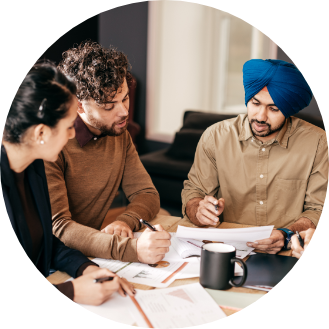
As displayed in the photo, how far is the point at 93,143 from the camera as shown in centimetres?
137

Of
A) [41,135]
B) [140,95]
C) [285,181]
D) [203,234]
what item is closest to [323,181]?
[285,181]

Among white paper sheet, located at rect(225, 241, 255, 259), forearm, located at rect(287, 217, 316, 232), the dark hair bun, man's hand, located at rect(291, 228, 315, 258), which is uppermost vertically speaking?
the dark hair bun

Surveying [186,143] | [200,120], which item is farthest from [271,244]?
[200,120]

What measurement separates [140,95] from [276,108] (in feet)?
6.80

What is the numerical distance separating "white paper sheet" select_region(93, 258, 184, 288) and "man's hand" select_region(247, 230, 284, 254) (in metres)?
0.25

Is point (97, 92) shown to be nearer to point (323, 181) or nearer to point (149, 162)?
point (323, 181)

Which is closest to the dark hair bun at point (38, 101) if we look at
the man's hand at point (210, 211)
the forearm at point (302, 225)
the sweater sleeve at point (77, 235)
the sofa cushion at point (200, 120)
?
the sweater sleeve at point (77, 235)

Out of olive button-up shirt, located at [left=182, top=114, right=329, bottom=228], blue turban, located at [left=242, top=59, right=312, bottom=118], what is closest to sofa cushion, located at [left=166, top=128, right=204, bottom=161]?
olive button-up shirt, located at [left=182, top=114, right=329, bottom=228]

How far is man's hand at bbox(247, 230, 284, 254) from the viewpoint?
1.11 metres

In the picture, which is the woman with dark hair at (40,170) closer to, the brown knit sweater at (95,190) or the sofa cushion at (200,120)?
the brown knit sweater at (95,190)

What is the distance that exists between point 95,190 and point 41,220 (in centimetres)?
37

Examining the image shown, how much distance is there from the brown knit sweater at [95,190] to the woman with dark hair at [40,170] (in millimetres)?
85

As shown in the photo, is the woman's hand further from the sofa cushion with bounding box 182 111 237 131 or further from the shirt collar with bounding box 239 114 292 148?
the sofa cushion with bounding box 182 111 237 131

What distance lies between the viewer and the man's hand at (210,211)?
1.32 metres
